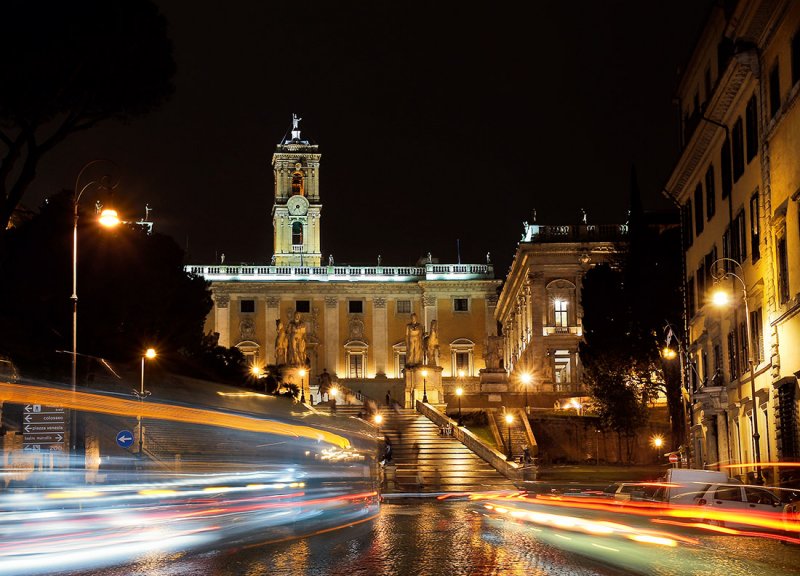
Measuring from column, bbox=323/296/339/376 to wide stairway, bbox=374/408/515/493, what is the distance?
42913 millimetres

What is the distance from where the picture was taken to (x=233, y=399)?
21.5m

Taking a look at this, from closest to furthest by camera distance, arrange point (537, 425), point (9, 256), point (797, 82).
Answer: point (797, 82)
point (9, 256)
point (537, 425)

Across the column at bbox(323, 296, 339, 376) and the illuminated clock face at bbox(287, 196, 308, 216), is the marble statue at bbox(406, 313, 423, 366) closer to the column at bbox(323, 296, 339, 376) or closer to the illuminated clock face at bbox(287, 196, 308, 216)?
the column at bbox(323, 296, 339, 376)

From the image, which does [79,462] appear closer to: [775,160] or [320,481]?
[320,481]

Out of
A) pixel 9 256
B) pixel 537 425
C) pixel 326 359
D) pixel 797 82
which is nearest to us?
pixel 797 82

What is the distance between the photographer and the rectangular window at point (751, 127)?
35.7 metres

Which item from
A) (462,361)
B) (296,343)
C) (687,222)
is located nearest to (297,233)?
(462,361)

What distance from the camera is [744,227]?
1474 inches

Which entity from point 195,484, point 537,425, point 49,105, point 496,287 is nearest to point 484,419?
point 537,425

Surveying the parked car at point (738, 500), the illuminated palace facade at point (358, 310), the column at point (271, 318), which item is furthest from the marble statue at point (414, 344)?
the parked car at point (738, 500)

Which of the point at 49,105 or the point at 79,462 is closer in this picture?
the point at 79,462

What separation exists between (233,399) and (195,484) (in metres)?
2.75

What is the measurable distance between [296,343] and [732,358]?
142 feet

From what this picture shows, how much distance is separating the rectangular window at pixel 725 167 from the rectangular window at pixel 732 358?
4.39 meters
